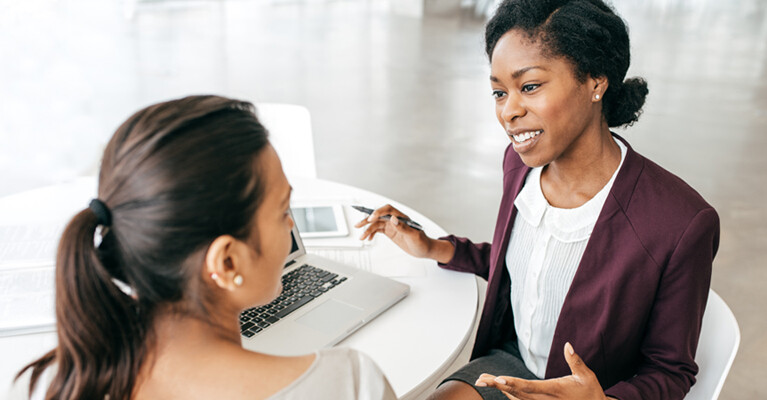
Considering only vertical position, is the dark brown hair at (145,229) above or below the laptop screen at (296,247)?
above

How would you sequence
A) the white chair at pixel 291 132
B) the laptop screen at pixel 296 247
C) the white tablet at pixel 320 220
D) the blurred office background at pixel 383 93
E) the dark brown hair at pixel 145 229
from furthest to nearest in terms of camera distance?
the blurred office background at pixel 383 93 < the white chair at pixel 291 132 < the white tablet at pixel 320 220 < the laptop screen at pixel 296 247 < the dark brown hair at pixel 145 229

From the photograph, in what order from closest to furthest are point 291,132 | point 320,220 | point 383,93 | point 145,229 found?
point 145,229
point 320,220
point 291,132
point 383,93

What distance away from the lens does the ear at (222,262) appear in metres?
0.82

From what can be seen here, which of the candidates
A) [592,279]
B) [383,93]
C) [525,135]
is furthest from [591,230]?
[383,93]

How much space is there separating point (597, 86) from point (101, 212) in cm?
103

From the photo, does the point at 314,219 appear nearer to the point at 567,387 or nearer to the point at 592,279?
the point at 592,279

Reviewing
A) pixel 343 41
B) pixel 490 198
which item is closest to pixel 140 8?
pixel 343 41

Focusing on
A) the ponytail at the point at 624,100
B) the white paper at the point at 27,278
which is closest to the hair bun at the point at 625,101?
the ponytail at the point at 624,100

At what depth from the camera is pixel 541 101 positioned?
1.39m

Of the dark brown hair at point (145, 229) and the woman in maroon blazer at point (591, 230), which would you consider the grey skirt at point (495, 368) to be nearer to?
the woman in maroon blazer at point (591, 230)

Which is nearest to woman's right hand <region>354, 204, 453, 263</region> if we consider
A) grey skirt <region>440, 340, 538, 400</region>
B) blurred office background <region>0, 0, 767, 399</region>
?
grey skirt <region>440, 340, 538, 400</region>

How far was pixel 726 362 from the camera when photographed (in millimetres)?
1332

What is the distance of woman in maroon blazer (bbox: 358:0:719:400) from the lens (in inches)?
52.4

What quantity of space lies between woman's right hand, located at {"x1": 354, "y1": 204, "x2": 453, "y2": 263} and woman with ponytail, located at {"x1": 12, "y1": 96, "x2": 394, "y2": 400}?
0.76 metres
